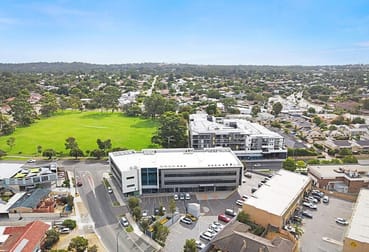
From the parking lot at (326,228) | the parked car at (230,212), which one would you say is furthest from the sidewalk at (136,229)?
the parking lot at (326,228)

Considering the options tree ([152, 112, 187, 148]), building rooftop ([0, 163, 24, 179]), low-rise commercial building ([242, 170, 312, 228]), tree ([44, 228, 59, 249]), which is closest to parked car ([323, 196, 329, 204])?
low-rise commercial building ([242, 170, 312, 228])

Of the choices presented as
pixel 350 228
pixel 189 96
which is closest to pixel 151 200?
pixel 350 228

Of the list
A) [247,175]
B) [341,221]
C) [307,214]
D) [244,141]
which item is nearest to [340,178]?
[341,221]

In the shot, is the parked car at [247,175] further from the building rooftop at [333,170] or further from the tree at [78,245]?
the tree at [78,245]

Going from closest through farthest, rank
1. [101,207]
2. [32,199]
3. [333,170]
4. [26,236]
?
[26,236] < [32,199] < [101,207] < [333,170]

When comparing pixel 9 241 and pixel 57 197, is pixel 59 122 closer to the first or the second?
pixel 57 197

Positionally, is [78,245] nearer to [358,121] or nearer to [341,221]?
[341,221]

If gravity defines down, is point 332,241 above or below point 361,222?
below
